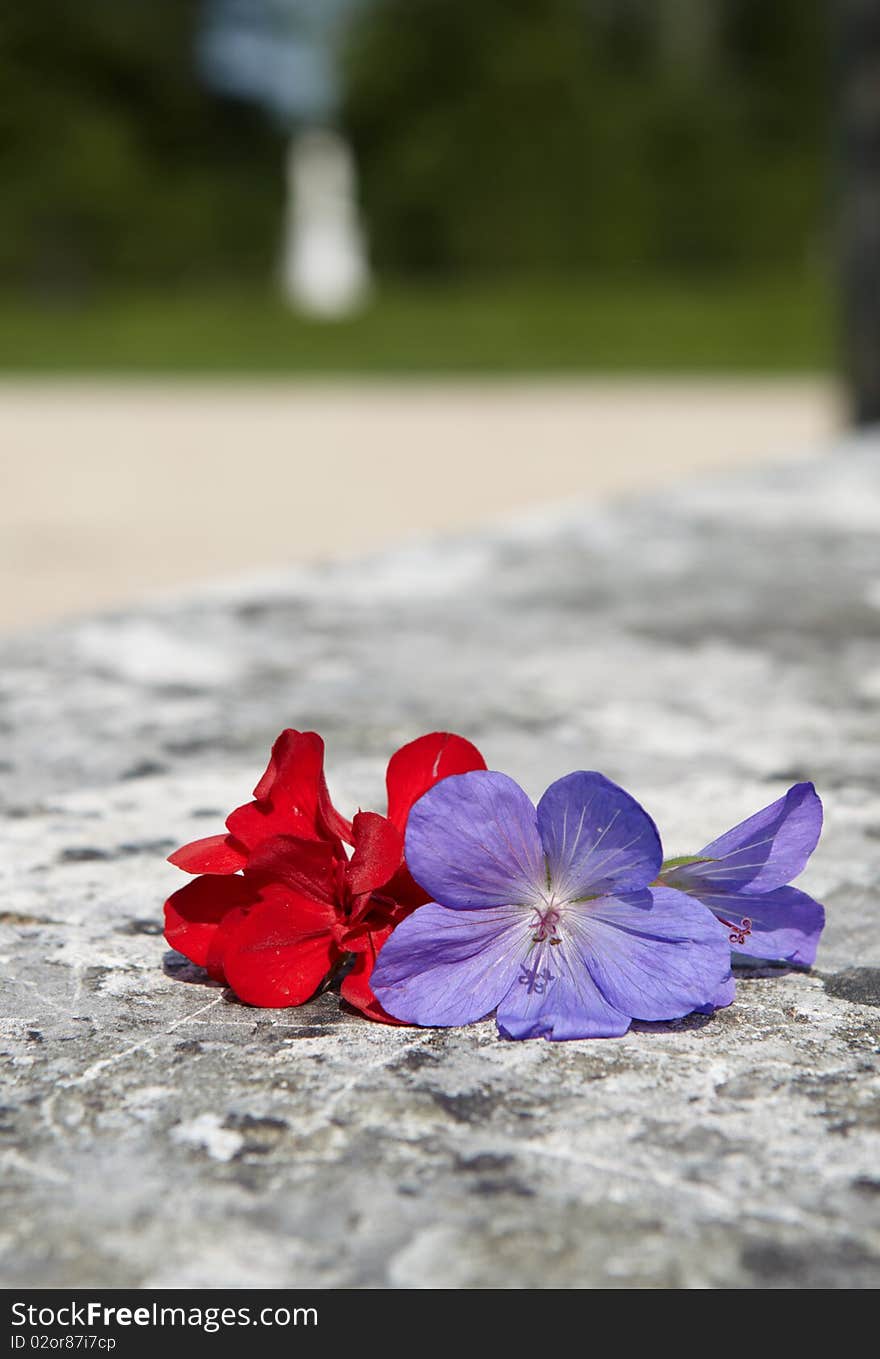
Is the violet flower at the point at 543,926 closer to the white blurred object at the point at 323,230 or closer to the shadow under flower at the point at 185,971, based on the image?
the shadow under flower at the point at 185,971

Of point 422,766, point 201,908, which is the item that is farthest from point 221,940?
point 422,766

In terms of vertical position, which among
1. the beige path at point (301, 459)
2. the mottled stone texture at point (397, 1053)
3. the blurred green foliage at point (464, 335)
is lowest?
the mottled stone texture at point (397, 1053)

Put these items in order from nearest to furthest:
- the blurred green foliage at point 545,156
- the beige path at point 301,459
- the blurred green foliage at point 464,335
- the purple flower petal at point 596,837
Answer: the purple flower petal at point 596,837 → the beige path at point 301,459 → the blurred green foliage at point 464,335 → the blurred green foliage at point 545,156

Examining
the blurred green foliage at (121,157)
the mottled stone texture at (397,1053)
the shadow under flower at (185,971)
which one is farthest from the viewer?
the blurred green foliage at (121,157)

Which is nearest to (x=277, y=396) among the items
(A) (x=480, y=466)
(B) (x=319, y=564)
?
(A) (x=480, y=466)

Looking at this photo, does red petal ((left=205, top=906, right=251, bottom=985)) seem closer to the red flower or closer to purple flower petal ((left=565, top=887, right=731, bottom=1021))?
the red flower

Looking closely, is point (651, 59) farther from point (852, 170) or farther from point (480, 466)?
point (852, 170)

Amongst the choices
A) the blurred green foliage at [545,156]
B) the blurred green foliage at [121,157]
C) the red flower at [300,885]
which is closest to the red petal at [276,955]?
the red flower at [300,885]

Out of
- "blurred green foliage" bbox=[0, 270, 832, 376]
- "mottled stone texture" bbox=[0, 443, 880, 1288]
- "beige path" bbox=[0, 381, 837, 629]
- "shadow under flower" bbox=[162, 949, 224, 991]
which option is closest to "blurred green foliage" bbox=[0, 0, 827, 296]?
"blurred green foliage" bbox=[0, 270, 832, 376]
